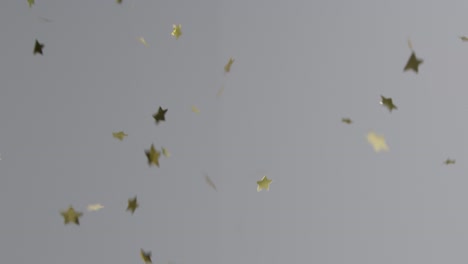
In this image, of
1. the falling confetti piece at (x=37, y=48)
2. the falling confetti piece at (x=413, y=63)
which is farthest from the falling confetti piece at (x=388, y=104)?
the falling confetti piece at (x=37, y=48)

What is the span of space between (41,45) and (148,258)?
3.25 metres

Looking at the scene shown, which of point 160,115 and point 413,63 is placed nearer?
point 413,63

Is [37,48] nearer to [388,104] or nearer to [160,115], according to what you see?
[160,115]

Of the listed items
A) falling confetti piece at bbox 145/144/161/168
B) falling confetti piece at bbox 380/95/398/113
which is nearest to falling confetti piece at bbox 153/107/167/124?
falling confetti piece at bbox 145/144/161/168

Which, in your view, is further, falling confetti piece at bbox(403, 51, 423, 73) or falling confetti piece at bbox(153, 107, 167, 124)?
falling confetti piece at bbox(153, 107, 167, 124)

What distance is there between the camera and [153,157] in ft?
25.0

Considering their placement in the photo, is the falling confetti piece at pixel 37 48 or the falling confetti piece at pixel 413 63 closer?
the falling confetti piece at pixel 413 63

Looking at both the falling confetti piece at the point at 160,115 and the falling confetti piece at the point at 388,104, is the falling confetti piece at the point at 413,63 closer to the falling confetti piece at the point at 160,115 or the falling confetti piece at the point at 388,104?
the falling confetti piece at the point at 388,104

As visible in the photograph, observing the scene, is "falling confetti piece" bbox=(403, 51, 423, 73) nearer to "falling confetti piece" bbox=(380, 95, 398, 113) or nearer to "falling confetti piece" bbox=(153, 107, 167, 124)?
"falling confetti piece" bbox=(380, 95, 398, 113)

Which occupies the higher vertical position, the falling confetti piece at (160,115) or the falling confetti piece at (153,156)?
the falling confetti piece at (160,115)

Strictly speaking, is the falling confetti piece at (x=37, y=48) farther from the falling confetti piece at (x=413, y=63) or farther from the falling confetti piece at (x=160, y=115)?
the falling confetti piece at (x=413, y=63)

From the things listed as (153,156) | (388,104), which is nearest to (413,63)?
(388,104)

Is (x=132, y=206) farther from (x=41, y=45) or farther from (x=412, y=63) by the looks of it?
(x=412, y=63)

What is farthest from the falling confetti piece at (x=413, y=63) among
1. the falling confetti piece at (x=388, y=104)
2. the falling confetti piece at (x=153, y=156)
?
the falling confetti piece at (x=153, y=156)
